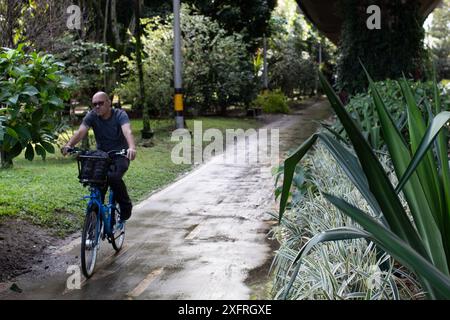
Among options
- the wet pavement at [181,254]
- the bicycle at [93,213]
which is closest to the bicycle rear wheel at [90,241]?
the bicycle at [93,213]

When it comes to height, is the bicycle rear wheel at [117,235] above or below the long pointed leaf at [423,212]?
below

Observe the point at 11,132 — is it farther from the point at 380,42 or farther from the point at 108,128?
the point at 380,42

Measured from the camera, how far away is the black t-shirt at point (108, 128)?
6.25 metres

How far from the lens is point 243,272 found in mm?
5582

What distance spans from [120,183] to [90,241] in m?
0.80

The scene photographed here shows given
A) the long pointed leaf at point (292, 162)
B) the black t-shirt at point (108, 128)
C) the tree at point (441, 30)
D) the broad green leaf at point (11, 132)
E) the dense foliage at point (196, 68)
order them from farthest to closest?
the tree at point (441, 30) < the dense foliage at point (196, 68) < the black t-shirt at point (108, 128) < the broad green leaf at point (11, 132) < the long pointed leaf at point (292, 162)

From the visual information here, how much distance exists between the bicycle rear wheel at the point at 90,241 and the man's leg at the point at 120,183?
450 millimetres

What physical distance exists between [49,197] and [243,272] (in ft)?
13.9

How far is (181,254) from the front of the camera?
625cm

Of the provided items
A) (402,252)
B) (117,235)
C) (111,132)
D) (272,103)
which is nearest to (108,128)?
(111,132)

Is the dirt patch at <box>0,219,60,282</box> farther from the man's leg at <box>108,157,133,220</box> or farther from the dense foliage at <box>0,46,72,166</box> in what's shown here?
the dense foliage at <box>0,46,72,166</box>

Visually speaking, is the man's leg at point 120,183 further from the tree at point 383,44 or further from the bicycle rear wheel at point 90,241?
the tree at point 383,44

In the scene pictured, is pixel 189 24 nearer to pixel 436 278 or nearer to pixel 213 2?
pixel 213 2

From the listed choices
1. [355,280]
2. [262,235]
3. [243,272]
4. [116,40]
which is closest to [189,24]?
[116,40]
